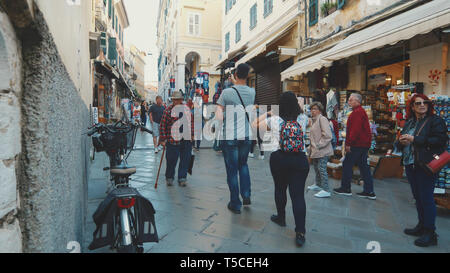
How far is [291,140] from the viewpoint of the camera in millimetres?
3023

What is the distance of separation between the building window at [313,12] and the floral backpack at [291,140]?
8276 mm

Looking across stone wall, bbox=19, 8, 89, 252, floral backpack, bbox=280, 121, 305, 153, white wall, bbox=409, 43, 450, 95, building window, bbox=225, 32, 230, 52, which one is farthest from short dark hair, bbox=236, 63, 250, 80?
building window, bbox=225, 32, 230, 52

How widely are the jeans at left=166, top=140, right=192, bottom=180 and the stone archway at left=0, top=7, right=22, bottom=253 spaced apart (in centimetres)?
424

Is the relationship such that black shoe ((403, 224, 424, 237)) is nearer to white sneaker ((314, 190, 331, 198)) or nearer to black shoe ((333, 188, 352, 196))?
white sneaker ((314, 190, 331, 198))

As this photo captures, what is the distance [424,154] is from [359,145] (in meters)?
1.59

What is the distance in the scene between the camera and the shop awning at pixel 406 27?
4746 millimetres

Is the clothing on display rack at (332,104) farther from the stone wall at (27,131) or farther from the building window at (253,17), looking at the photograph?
the building window at (253,17)

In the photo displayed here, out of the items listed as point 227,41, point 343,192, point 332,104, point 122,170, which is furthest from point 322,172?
point 227,41

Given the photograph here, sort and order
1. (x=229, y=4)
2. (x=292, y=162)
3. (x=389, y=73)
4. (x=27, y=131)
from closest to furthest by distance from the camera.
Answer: (x=27, y=131), (x=292, y=162), (x=389, y=73), (x=229, y=4)

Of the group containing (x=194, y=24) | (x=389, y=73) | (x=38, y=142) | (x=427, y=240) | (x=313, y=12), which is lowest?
(x=427, y=240)

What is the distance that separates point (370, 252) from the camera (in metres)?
2.82

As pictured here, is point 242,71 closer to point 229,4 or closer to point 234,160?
point 234,160

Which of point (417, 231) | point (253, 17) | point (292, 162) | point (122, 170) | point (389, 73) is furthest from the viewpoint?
point (253, 17)
